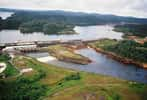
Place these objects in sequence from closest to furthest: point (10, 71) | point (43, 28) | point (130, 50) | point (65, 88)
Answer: point (65, 88), point (10, 71), point (130, 50), point (43, 28)

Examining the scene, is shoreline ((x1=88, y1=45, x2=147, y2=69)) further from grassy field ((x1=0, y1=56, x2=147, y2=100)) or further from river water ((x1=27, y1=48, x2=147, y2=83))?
grassy field ((x1=0, y1=56, x2=147, y2=100))

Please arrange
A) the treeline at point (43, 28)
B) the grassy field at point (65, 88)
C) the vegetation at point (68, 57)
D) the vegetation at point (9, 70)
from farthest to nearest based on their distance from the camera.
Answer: the treeline at point (43, 28)
the vegetation at point (68, 57)
the vegetation at point (9, 70)
the grassy field at point (65, 88)

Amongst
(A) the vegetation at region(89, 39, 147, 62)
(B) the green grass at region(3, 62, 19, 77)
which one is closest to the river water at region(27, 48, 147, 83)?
(A) the vegetation at region(89, 39, 147, 62)

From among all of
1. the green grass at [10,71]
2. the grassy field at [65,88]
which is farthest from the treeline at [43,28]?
the grassy field at [65,88]

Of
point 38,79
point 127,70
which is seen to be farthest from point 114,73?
point 38,79

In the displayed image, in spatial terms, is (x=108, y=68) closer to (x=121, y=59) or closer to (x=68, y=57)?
(x=121, y=59)

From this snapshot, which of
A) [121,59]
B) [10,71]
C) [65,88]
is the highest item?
[65,88]

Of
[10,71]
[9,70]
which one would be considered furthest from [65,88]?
[9,70]

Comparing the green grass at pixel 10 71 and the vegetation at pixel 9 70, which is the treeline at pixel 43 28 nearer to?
the vegetation at pixel 9 70
